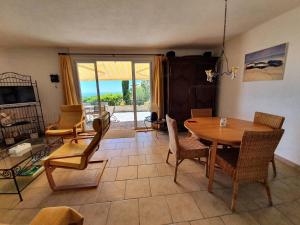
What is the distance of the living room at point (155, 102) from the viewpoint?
1705mm

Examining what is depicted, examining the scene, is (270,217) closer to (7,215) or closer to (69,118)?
(7,215)

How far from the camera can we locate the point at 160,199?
181 cm

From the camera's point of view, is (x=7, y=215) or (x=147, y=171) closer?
(x=7, y=215)

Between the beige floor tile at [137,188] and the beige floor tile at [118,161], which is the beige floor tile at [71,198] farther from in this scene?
the beige floor tile at [118,161]

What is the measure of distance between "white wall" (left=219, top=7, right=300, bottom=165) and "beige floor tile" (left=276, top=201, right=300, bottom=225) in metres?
1.00

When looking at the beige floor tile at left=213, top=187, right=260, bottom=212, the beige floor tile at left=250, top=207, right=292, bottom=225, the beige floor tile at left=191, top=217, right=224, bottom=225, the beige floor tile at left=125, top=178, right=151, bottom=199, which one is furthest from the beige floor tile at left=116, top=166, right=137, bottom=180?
the beige floor tile at left=250, top=207, right=292, bottom=225

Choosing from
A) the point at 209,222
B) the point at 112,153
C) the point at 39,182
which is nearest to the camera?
the point at 209,222

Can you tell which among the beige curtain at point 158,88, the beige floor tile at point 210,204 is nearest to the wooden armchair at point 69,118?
the beige curtain at point 158,88

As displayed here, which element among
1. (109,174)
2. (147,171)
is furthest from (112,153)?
(147,171)

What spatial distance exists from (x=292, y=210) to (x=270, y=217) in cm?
30

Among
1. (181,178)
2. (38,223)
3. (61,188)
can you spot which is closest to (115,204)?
(61,188)

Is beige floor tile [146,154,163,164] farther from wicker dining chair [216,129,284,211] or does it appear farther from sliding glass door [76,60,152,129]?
sliding glass door [76,60,152,129]

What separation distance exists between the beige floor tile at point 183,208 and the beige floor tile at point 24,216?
1481 millimetres

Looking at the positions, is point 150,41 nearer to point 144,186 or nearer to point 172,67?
point 172,67
